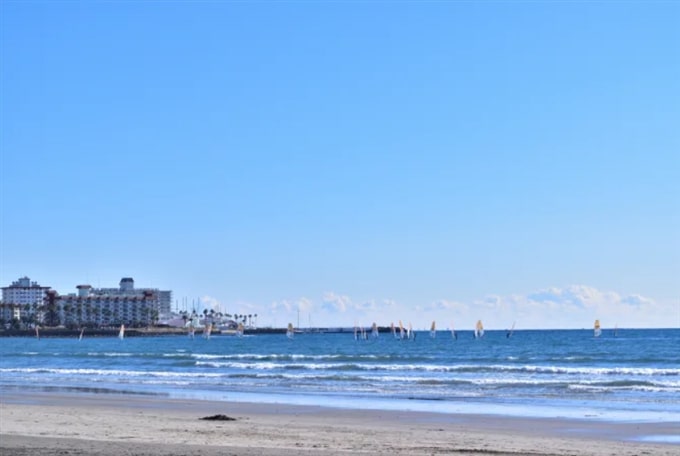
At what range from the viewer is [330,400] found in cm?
3738

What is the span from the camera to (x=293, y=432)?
81.9 feet

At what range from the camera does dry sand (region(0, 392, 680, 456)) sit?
20094 mm

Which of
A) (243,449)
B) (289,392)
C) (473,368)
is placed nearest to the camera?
(243,449)

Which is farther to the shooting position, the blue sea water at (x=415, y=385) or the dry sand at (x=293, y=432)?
the blue sea water at (x=415, y=385)

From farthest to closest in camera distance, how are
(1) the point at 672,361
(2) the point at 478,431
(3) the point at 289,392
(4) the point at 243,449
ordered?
(1) the point at 672,361 < (3) the point at 289,392 < (2) the point at 478,431 < (4) the point at 243,449

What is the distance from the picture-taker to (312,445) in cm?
2136

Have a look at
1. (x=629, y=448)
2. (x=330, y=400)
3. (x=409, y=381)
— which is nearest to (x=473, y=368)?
(x=409, y=381)

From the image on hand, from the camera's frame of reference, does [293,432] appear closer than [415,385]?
Yes

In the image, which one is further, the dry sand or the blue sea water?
the blue sea water

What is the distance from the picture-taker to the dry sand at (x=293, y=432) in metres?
20.1

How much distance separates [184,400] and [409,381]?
1397 centimetres

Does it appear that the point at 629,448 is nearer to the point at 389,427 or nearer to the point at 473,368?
the point at 389,427

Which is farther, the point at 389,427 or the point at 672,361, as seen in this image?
the point at 672,361

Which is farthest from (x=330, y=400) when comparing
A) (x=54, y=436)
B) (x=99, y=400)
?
(x=54, y=436)
